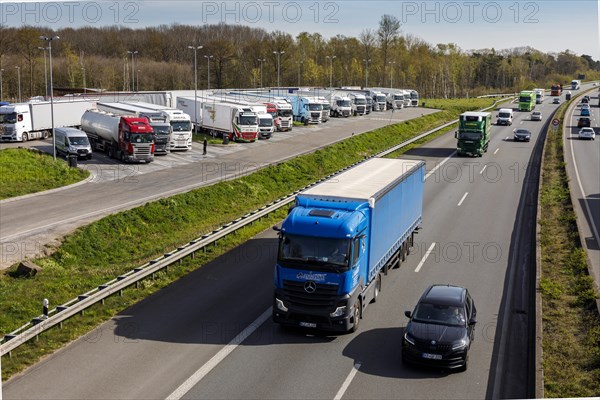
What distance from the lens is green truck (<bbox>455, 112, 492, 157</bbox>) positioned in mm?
55312

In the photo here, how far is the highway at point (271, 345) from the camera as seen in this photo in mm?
15438

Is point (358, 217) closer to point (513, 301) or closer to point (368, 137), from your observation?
point (513, 301)

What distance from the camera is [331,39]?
17575 centimetres

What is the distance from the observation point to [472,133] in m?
55.8

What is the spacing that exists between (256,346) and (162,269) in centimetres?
741

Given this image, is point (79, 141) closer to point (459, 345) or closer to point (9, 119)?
point (9, 119)

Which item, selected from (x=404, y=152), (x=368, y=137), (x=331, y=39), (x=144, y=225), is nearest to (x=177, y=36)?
(x=331, y=39)

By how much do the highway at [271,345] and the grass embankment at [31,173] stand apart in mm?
17796

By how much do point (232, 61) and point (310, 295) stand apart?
126 meters

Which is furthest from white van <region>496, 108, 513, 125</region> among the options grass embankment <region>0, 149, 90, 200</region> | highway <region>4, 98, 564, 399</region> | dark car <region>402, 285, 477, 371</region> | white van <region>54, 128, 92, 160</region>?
dark car <region>402, 285, 477, 371</region>

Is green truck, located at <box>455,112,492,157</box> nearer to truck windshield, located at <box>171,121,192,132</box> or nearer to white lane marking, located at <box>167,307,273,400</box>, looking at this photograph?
truck windshield, located at <box>171,121,192,132</box>

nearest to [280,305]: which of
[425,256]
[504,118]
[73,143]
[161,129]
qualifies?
[425,256]

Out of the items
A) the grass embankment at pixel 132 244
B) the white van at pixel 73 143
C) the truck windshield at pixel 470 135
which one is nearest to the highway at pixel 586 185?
the truck windshield at pixel 470 135

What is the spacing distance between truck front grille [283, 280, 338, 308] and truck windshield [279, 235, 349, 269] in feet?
1.99
